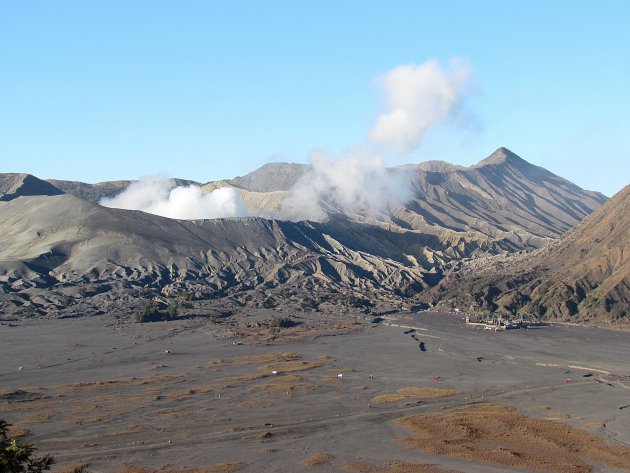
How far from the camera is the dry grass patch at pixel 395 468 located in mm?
52469

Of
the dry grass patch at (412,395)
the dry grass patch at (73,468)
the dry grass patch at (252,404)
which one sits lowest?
the dry grass patch at (412,395)

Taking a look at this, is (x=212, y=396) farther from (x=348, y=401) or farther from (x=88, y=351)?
(x=88, y=351)

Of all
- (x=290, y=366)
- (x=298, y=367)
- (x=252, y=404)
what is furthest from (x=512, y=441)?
(x=290, y=366)

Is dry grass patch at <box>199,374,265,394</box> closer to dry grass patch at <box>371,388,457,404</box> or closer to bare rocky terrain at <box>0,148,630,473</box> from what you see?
bare rocky terrain at <box>0,148,630,473</box>

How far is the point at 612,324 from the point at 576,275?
29.1m

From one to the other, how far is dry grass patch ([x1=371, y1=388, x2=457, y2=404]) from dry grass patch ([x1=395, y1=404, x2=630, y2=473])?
23.7 ft

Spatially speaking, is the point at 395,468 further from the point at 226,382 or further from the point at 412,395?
the point at 226,382

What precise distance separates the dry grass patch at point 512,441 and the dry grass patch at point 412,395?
722 cm

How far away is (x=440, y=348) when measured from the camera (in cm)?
11738

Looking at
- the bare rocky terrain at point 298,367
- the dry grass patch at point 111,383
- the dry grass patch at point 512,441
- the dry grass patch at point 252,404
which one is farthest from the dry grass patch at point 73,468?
the dry grass patch at point 111,383

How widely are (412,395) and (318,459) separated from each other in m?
26.1

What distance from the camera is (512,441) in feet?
199

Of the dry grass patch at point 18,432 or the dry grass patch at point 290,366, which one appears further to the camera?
the dry grass patch at point 290,366

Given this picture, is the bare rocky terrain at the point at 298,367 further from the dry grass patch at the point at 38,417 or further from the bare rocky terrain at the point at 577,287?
the bare rocky terrain at the point at 577,287
